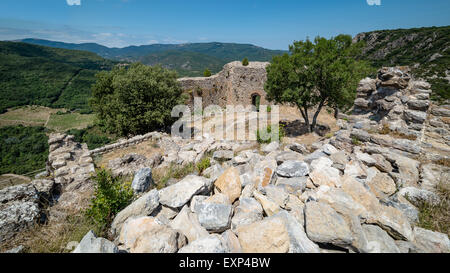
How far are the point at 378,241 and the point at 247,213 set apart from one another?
1.61 metres

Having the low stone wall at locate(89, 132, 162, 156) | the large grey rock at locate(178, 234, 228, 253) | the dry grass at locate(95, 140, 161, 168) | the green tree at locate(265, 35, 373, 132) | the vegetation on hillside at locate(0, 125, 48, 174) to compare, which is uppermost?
the green tree at locate(265, 35, 373, 132)

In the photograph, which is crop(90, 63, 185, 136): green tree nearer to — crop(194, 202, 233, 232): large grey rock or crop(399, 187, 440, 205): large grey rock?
crop(194, 202, 233, 232): large grey rock

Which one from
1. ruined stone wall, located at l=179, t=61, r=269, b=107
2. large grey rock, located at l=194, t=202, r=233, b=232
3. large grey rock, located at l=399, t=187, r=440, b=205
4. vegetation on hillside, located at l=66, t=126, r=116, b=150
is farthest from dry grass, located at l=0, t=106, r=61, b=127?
large grey rock, located at l=399, t=187, r=440, b=205

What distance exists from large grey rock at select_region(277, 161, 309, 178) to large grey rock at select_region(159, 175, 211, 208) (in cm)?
156

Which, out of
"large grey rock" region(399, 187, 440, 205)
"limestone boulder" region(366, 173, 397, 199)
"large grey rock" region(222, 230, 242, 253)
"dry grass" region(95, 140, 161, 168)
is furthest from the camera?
"dry grass" region(95, 140, 161, 168)

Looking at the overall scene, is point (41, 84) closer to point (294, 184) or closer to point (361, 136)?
point (294, 184)

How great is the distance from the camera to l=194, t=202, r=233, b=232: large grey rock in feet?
8.68

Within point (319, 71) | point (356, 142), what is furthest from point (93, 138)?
point (356, 142)

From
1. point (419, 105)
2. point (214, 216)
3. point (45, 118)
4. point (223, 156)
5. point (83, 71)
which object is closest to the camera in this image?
point (214, 216)

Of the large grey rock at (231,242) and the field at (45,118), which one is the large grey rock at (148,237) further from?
the field at (45,118)

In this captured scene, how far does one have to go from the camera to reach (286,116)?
1617cm

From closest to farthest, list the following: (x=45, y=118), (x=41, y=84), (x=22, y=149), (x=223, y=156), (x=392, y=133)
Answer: (x=223, y=156), (x=392, y=133), (x=22, y=149), (x=45, y=118), (x=41, y=84)

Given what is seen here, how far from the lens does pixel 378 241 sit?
225 centimetres

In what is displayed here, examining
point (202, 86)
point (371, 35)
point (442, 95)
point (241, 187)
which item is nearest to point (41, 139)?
point (202, 86)
